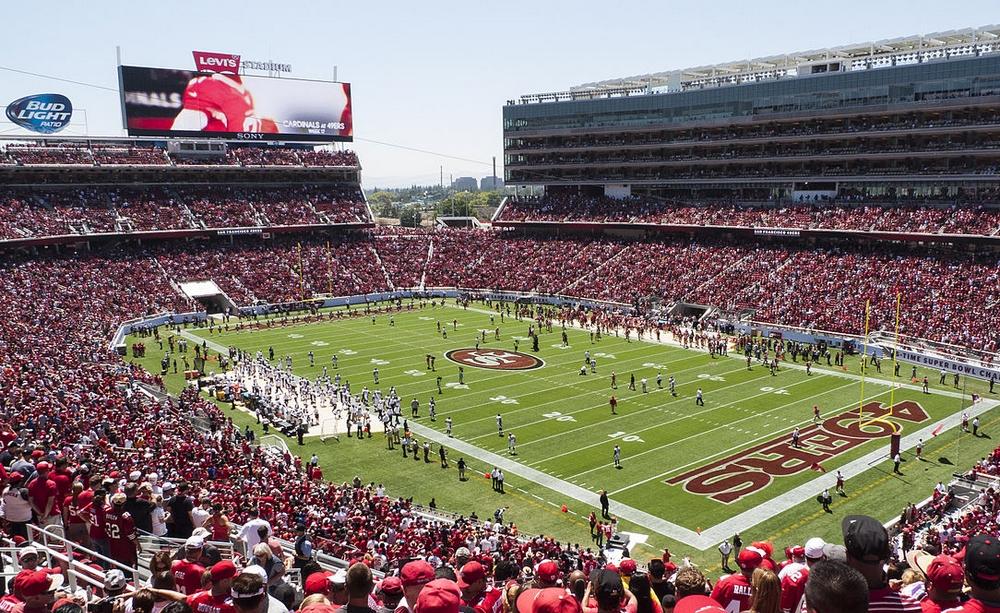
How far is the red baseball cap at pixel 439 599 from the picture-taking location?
175 inches

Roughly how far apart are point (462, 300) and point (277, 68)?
31.4 metres

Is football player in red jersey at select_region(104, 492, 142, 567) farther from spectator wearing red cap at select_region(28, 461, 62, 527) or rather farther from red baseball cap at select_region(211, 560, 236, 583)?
red baseball cap at select_region(211, 560, 236, 583)

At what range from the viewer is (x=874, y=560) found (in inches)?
163

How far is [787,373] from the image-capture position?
36000 millimetres

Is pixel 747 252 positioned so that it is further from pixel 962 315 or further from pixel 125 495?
pixel 125 495

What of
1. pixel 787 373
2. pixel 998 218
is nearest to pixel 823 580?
pixel 787 373

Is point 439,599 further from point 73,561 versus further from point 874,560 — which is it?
point 73,561

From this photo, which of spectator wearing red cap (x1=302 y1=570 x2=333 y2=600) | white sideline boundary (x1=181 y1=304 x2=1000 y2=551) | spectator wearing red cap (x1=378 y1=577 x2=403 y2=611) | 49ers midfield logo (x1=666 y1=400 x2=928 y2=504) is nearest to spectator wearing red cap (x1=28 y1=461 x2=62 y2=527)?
spectator wearing red cap (x1=302 y1=570 x2=333 y2=600)

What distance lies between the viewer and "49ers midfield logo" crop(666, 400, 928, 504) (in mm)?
22750

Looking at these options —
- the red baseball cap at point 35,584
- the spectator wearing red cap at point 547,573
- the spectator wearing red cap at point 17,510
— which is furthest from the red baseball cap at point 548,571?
the spectator wearing red cap at point 17,510

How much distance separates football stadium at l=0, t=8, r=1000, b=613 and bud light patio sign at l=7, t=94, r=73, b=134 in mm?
406

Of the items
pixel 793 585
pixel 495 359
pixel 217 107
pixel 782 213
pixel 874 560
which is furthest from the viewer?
pixel 217 107

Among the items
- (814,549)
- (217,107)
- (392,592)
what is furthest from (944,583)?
(217,107)

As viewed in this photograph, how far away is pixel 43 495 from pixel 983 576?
10.2m
